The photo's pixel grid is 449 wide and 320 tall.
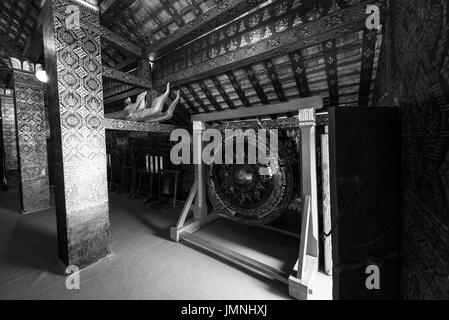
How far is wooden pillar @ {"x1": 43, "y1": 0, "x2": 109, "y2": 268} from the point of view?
7.57 feet

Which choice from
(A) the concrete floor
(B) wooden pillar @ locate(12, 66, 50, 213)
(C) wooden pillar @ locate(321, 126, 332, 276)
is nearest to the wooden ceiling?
(C) wooden pillar @ locate(321, 126, 332, 276)

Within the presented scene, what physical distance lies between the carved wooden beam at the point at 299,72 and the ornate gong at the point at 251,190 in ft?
4.31

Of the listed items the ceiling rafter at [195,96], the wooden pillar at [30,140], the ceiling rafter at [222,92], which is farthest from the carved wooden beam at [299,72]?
the wooden pillar at [30,140]

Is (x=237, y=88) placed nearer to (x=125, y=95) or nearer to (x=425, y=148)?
(x=125, y=95)

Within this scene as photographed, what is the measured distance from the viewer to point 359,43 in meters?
2.33

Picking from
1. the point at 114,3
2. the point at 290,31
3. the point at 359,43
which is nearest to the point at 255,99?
the point at 290,31

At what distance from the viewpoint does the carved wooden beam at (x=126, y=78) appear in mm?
3107

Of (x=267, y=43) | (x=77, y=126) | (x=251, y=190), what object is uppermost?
(x=267, y=43)

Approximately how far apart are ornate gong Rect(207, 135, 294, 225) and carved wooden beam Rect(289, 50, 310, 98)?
1.31 metres

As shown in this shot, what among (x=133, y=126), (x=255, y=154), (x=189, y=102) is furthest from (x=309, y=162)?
(x=189, y=102)

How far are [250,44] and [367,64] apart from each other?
1670mm

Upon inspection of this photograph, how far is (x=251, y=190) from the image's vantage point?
9.86 ft

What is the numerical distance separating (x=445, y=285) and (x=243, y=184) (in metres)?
2.41

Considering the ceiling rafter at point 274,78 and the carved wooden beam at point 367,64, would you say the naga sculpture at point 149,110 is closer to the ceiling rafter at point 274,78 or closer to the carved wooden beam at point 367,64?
the ceiling rafter at point 274,78
